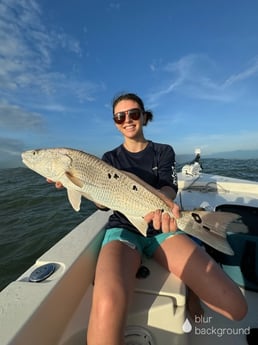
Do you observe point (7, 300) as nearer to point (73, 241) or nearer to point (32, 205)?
point (73, 241)

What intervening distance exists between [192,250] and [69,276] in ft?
4.20

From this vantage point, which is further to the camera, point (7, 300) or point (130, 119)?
point (130, 119)

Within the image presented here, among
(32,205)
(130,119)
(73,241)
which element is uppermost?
(130,119)

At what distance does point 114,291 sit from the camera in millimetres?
2133

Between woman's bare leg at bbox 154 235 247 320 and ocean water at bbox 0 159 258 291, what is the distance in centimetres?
388

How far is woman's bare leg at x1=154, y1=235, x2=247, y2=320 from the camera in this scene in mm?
2429

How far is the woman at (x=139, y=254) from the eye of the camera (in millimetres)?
2059

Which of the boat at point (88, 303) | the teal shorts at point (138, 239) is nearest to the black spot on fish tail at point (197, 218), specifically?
the teal shorts at point (138, 239)

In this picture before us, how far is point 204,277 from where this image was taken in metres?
2.49

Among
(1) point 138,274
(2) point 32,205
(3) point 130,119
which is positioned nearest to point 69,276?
(1) point 138,274

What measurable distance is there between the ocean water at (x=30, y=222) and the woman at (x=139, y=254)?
3592 millimetres

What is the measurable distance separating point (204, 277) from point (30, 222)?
702 centimetres

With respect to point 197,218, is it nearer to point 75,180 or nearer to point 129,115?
point 75,180

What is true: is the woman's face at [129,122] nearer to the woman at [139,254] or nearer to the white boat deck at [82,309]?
the woman at [139,254]
